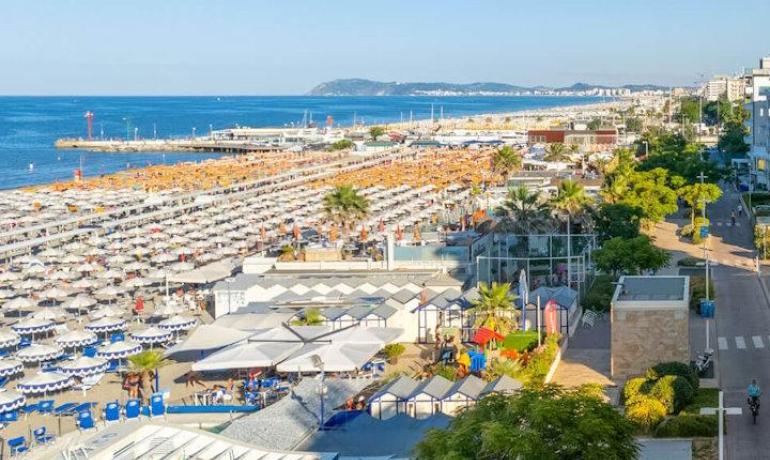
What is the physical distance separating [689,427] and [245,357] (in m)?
13.0

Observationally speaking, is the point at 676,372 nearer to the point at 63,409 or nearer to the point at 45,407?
the point at 63,409

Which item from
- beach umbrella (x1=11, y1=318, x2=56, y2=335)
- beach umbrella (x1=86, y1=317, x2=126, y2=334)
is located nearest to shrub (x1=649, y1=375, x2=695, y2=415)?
beach umbrella (x1=86, y1=317, x2=126, y2=334)

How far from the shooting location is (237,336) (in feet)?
114

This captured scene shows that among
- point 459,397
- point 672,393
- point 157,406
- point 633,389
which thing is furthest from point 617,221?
point 157,406

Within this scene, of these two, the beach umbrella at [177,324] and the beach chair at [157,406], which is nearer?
the beach chair at [157,406]

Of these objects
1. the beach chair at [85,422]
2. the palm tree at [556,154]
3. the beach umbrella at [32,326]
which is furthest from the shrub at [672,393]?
the palm tree at [556,154]

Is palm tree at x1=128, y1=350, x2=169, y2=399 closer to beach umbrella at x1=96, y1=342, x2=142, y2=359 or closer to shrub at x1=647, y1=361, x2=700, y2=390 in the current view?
beach umbrella at x1=96, y1=342, x2=142, y2=359

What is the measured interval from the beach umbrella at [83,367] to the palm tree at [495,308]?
11037 millimetres

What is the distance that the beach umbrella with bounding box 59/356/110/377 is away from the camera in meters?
32.5

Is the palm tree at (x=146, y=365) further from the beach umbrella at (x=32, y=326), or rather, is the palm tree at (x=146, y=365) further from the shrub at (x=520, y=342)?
the shrub at (x=520, y=342)

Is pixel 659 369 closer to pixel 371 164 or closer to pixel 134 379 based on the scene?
pixel 134 379

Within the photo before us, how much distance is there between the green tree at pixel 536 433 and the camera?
54.4 feet

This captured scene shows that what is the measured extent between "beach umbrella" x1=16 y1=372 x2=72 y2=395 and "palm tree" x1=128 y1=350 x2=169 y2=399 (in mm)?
1880

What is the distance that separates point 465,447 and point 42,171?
12155 cm
